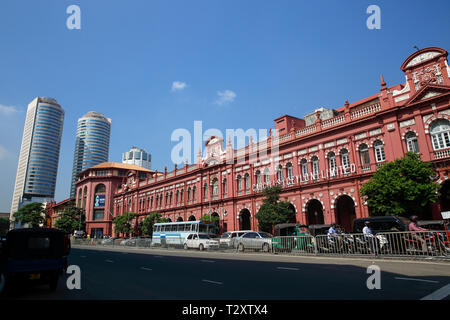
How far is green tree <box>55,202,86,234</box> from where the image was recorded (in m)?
67.2

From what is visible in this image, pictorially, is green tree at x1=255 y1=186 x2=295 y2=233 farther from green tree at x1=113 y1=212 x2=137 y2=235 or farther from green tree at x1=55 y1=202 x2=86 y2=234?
green tree at x1=55 y1=202 x2=86 y2=234

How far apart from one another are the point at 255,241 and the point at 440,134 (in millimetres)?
15728

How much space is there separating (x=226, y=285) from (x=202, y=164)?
35.0m

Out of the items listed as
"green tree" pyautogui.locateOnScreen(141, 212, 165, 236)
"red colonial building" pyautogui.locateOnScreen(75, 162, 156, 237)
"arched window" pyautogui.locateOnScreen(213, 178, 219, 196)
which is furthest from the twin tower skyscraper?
"arched window" pyautogui.locateOnScreen(213, 178, 219, 196)

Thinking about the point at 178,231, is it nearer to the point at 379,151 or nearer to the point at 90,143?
the point at 379,151

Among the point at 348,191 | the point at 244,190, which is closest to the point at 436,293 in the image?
the point at 348,191

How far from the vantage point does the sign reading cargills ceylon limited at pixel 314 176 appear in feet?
86.7

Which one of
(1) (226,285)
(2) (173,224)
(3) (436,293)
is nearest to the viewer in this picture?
(3) (436,293)

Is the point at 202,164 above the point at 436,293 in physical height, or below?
above

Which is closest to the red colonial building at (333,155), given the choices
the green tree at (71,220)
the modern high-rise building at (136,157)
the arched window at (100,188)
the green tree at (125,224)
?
the green tree at (125,224)

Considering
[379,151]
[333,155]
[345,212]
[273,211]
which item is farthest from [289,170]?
[379,151]

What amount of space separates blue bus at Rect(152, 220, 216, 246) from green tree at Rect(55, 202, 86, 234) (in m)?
39.7

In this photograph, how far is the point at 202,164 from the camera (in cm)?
4259
